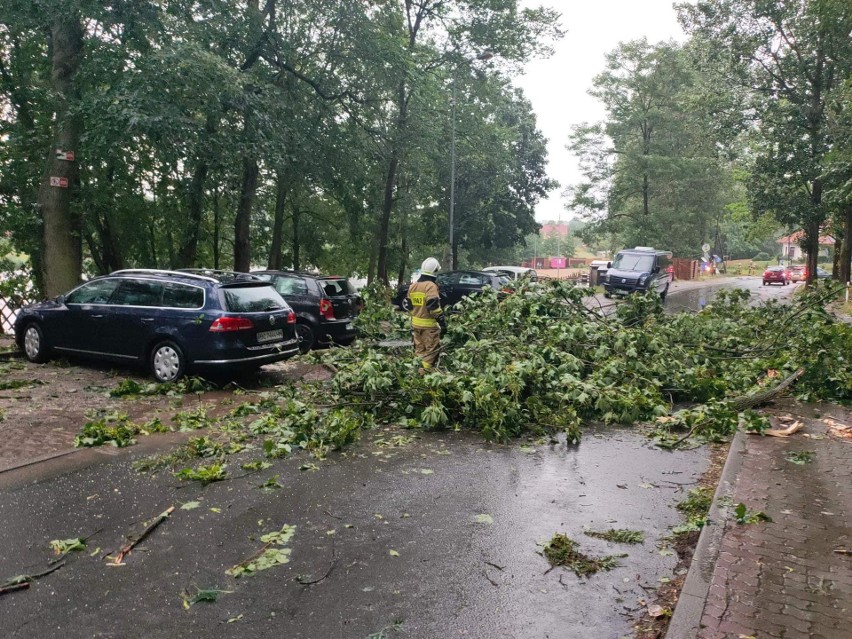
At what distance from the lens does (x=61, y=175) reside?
12648 millimetres

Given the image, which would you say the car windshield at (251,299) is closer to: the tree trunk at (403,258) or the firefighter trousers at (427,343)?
the firefighter trousers at (427,343)

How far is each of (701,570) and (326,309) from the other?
31.3ft

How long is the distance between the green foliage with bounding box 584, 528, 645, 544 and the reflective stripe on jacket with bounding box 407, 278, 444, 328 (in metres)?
5.21

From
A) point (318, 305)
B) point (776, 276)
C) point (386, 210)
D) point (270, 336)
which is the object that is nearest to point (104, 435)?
point (270, 336)

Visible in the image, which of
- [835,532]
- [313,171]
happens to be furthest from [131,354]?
[313,171]

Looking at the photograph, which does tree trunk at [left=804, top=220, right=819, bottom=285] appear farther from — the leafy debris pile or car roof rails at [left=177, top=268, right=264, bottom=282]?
car roof rails at [left=177, top=268, right=264, bottom=282]

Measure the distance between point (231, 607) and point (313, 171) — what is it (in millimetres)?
16372

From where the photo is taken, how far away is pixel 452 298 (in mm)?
20828

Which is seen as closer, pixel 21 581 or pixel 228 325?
pixel 21 581

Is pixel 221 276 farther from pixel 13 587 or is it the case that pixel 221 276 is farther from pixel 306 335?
pixel 13 587

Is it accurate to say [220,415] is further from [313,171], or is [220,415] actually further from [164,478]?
[313,171]

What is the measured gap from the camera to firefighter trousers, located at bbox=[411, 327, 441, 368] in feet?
31.2

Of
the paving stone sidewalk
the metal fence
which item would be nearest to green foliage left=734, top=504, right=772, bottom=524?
the paving stone sidewalk

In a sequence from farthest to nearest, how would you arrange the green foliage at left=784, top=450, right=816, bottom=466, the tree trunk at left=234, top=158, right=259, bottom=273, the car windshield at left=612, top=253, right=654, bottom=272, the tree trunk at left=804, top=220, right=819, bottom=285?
1. the tree trunk at left=804, top=220, right=819, bottom=285
2. the car windshield at left=612, top=253, right=654, bottom=272
3. the tree trunk at left=234, top=158, right=259, bottom=273
4. the green foliage at left=784, top=450, right=816, bottom=466
